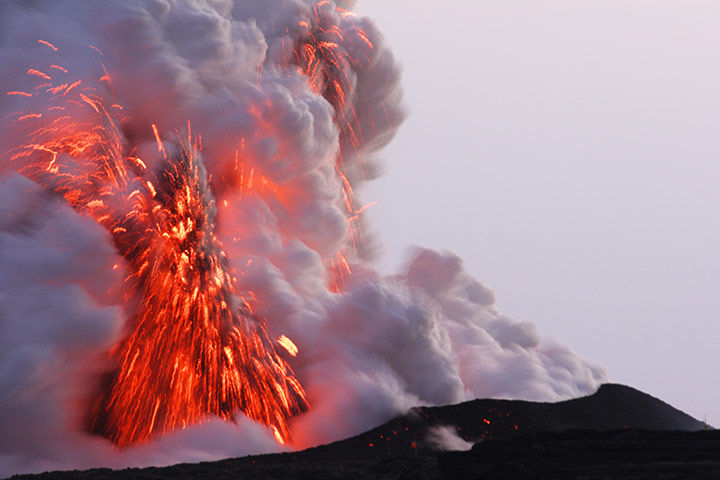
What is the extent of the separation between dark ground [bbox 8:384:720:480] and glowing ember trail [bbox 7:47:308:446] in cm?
227

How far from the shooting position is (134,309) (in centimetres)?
1574

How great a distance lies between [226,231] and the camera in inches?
712

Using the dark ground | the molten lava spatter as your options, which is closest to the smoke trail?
the molten lava spatter

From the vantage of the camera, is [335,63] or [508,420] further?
[335,63]

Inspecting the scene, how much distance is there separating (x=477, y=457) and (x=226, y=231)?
29.3 ft

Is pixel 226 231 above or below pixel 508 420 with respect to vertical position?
above

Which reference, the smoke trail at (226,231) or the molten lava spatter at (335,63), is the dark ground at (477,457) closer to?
the smoke trail at (226,231)

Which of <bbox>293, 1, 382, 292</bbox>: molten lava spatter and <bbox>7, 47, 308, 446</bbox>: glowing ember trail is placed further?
<bbox>293, 1, 382, 292</bbox>: molten lava spatter

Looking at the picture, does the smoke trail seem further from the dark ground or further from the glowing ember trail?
the dark ground

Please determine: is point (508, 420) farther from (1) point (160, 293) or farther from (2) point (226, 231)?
(1) point (160, 293)

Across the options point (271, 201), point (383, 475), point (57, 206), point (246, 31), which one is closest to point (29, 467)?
point (57, 206)

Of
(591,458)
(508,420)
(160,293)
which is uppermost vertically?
(508,420)

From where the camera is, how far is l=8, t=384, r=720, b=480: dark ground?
10.7m

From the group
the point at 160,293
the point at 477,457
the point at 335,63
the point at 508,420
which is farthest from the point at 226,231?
the point at 477,457
